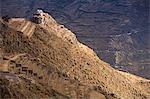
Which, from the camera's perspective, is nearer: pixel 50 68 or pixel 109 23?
pixel 50 68

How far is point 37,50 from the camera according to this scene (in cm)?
3055

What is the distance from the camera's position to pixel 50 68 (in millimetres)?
29516

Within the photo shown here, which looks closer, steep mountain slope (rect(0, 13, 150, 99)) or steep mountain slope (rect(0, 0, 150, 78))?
steep mountain slope (rect(0, 13, 150, 99))

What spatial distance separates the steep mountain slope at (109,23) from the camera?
63.8 m

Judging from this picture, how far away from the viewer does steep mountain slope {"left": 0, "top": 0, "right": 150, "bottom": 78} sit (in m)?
63.8

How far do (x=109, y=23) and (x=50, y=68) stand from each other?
148ft

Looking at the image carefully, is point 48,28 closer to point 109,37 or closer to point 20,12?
point 109,37

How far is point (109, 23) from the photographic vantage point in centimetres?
7338

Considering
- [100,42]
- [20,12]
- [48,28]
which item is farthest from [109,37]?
[48,28]

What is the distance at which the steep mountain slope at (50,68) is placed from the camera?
26977 millimetres

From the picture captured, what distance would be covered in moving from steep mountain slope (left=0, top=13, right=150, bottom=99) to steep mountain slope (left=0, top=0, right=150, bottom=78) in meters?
26.5

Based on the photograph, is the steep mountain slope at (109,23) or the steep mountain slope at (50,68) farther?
the steep mountain slope at (109,23)

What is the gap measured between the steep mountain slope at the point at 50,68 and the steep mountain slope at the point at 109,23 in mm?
26514

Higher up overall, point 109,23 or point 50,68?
point 50,68
